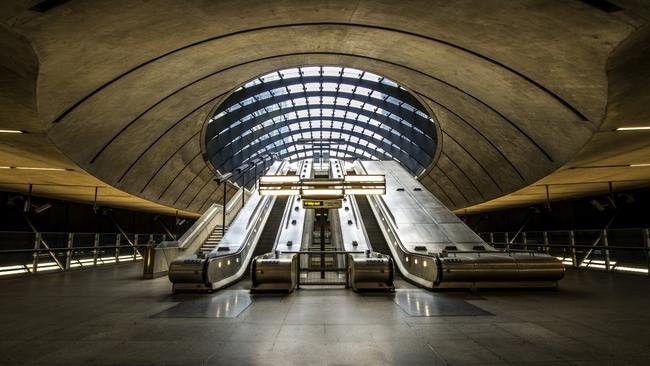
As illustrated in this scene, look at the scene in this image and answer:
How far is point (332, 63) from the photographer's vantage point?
42.9 ft

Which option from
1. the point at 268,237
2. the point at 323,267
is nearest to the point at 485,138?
the point at 323,267

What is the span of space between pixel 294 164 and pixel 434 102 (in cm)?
2020

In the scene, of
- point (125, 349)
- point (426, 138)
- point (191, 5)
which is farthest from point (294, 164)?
point (125, 349)

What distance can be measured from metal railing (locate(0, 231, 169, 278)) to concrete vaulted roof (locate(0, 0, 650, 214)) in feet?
Result: 9.19

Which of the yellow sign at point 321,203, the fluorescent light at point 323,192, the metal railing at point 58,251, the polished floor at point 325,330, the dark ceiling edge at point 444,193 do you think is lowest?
the polished floor at point 325,330

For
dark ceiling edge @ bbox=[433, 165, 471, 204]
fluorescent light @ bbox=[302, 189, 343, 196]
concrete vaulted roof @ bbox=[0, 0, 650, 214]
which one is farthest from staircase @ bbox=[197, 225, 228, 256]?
dark ceiling edge @ bbox=[433, 165, 471, 204]

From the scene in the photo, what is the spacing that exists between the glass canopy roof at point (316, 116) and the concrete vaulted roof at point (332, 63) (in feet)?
25.8

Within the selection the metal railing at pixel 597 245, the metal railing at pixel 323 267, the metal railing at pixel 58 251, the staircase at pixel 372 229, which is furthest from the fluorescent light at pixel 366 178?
the metal railing at pixel 58 251

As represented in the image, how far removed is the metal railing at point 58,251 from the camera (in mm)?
14414

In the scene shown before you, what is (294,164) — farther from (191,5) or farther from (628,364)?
(628,364)

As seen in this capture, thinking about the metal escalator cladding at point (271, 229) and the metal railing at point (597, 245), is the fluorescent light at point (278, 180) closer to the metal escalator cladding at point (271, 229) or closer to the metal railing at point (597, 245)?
the metal escalator cladding at point (271, 229)

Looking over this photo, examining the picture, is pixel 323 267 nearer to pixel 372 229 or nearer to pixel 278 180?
pixel 278 180

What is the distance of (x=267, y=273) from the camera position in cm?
922

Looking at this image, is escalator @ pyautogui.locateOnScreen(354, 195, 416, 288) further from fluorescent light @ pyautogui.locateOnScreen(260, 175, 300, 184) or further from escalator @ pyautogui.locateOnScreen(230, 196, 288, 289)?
fluorescent light @ pyautogui.locateOnScreen(260, 175, 300, 184)
